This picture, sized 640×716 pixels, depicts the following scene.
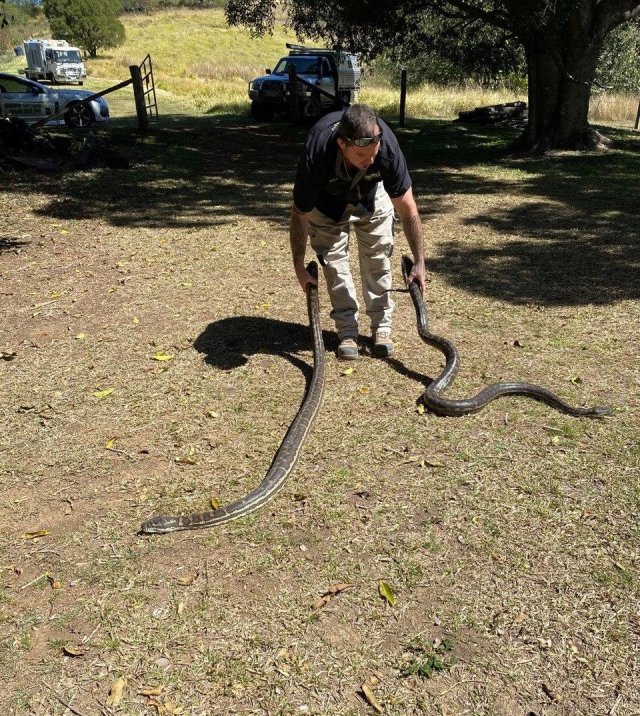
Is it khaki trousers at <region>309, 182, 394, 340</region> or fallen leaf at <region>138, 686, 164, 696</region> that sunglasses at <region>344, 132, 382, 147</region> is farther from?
fallen leaf at <region>138, 686, 164, 696</region>

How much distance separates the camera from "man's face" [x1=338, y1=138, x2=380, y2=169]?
4.57m

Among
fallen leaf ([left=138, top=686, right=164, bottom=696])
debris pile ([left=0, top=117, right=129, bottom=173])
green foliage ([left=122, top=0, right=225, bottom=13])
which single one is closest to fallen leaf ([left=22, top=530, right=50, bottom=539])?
fallen leaf ([left=138, top=686, right=164, bottom=696])

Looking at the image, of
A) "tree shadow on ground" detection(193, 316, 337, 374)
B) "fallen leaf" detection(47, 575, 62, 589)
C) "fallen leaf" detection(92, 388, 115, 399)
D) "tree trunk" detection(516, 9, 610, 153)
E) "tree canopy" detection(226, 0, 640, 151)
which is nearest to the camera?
"fallen leaf" detection(47, 575, 62, 589)

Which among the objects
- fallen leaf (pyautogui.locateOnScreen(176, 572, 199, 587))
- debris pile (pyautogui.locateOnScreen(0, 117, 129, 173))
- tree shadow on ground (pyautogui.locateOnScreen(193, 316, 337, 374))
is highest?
debris pile (pyautogui.locateOnScreen(0, 117, 129, 173))

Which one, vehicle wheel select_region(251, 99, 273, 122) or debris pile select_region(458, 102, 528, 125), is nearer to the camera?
debris pile select_region(458, 102, 528, 125)

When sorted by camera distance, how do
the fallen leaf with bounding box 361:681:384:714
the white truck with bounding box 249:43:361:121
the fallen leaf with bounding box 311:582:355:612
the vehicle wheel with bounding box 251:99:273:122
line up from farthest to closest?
the vehicle wheel with bounding box 251:99:273:122 < the white truck with bounding box 249:43:361:121 < the fallen leaf with bounding box 311:582:355:612 < the fallen leaf with bounding box 361:681:384:714

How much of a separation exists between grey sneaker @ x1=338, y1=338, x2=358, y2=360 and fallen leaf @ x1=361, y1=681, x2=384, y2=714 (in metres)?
3.28

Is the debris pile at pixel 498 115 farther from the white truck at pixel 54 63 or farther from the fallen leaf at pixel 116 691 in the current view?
the white truck at pixel 54 63

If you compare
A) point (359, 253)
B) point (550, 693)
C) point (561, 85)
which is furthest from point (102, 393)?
point (561, 85)

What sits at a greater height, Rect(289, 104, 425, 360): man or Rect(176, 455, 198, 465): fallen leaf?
Rect(289, 104, 425, 360): man

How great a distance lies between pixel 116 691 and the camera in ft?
9.61

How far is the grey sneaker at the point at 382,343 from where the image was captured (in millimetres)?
5952

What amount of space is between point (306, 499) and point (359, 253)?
8.32ft

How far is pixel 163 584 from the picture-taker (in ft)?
11.5
